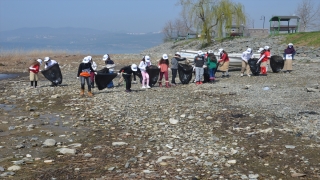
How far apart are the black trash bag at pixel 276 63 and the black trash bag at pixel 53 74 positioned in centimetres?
1134

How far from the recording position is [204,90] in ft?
49.0

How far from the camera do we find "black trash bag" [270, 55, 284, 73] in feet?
66.3

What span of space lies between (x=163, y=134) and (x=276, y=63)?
44.7 ft

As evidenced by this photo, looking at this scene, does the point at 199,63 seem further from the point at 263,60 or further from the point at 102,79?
the point at 263,60

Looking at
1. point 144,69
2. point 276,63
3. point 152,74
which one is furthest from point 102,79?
point 276,63

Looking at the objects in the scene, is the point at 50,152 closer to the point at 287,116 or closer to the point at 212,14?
the point at 287,116

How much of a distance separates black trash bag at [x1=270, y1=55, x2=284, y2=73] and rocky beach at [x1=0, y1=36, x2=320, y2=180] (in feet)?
18.0

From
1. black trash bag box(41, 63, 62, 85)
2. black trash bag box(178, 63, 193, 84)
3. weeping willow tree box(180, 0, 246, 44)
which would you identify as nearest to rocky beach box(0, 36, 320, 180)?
black trash bag box(41, 63, 62, 85)

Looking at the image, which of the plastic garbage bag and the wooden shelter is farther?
the wooden shelter

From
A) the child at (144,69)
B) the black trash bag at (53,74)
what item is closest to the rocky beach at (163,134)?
the child at (144,69)

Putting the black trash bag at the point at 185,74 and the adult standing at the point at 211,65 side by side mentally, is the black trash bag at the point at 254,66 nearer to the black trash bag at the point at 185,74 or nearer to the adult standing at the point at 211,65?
the adult standing at the point at 211,65

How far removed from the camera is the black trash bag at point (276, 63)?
20203 mm

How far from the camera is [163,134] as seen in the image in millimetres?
8469

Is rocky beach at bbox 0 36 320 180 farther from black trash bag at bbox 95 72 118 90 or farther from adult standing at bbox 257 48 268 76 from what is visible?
adult standing at bbox 257 48 268 76
